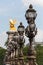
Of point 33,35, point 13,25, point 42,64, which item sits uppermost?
point 13,25

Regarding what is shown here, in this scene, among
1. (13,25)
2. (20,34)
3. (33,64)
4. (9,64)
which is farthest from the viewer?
(13,25)

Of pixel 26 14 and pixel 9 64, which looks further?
pixel 9 64

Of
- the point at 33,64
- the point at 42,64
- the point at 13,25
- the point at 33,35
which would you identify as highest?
Answer: the point at 13,25

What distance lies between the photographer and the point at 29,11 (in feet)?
76.4

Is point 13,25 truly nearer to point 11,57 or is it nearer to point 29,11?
point 11,57

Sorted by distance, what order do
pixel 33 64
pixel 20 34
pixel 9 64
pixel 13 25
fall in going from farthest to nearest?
1. pixel 13 25
2. pixel 9 64
3. pixel 20 34
4. pixel 33 64

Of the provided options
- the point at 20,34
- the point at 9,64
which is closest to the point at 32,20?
the point at 20,34

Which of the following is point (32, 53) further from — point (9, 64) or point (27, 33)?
point (9, 64)

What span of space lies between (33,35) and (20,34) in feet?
13.2

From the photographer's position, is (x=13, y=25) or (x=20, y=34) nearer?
(x=20, y=34)

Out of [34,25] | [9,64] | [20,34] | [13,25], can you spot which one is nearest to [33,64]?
[34,25]

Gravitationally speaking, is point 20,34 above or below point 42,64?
below

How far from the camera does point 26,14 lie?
912 inches

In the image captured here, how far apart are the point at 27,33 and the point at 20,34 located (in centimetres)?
366
